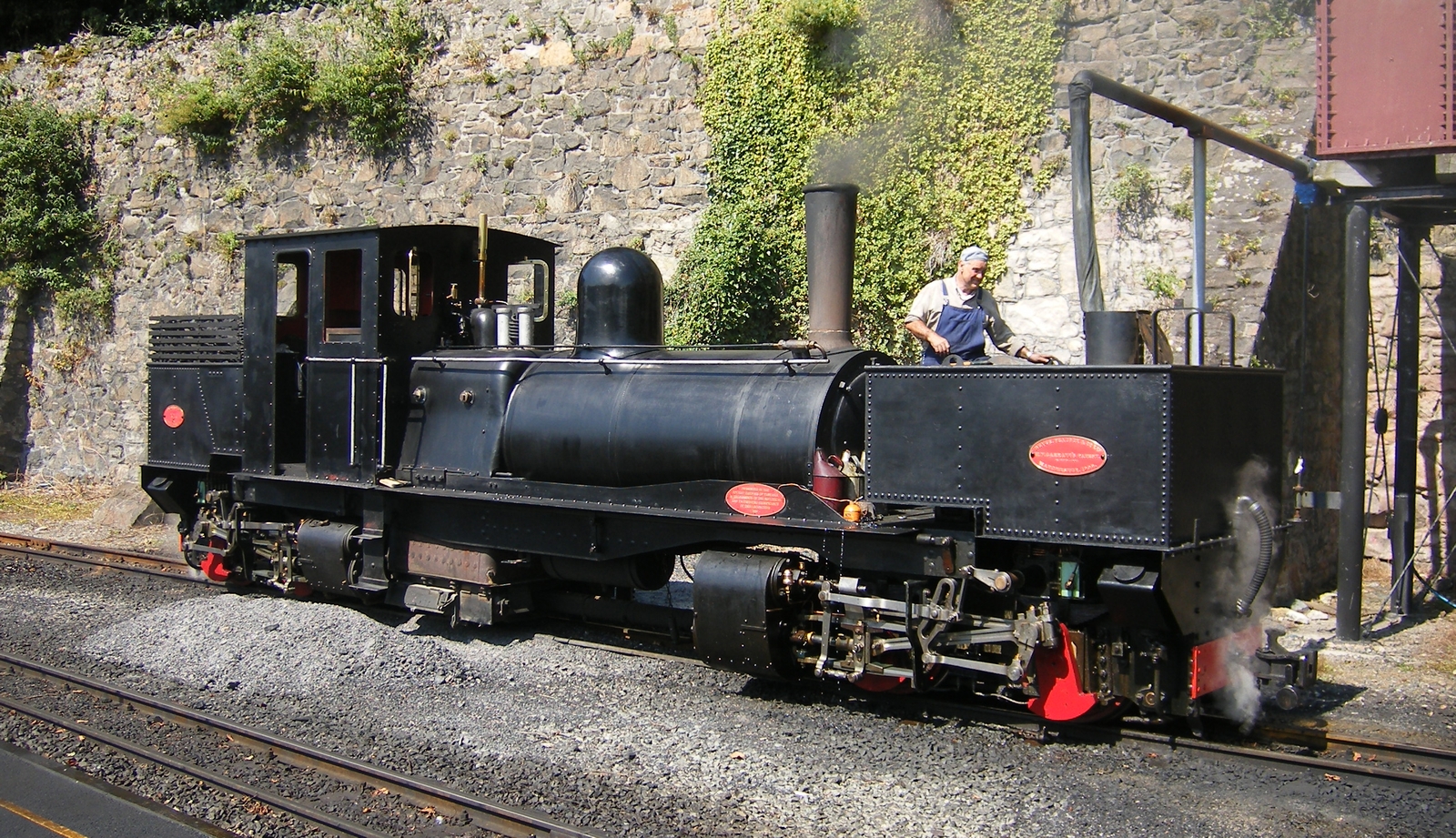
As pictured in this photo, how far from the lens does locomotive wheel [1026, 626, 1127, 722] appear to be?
5.18 metres

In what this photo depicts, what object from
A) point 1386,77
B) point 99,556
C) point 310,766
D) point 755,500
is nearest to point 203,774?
point 310,766

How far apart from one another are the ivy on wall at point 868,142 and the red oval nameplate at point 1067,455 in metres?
5.47

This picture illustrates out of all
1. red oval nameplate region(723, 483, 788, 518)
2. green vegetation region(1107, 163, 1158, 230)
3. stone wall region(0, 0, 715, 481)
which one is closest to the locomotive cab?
red oval nameplate region(723, 483, 788, 518)

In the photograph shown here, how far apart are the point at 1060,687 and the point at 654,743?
2.00 metres

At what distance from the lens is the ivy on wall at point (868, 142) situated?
10.2 meters

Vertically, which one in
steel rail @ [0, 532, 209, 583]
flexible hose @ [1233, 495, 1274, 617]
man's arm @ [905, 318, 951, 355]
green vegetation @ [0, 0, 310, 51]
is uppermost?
green vegetation @ [0, 0, 310, 51]

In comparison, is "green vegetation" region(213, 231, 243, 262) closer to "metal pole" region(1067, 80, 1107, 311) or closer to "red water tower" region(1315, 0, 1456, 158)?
"metal pole" region(1067, 80, 1107, 311)

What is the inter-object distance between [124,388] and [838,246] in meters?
13.1

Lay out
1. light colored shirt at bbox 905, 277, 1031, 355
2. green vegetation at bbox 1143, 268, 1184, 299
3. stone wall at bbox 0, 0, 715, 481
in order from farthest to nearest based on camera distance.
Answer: stone wall at bbox 0, 0, 715, 481 < green vegetation at bbox 1143, 268, 1184, 299 < light colored shirt at bbox 905, 277, 1031, 355

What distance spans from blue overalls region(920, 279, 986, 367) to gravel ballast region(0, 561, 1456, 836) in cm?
212

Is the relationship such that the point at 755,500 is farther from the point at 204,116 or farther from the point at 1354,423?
the point at 204,116

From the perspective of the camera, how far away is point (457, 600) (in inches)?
297

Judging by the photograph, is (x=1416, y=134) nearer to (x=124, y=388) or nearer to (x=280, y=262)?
(x=280, y=262)

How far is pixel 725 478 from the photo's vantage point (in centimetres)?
621
